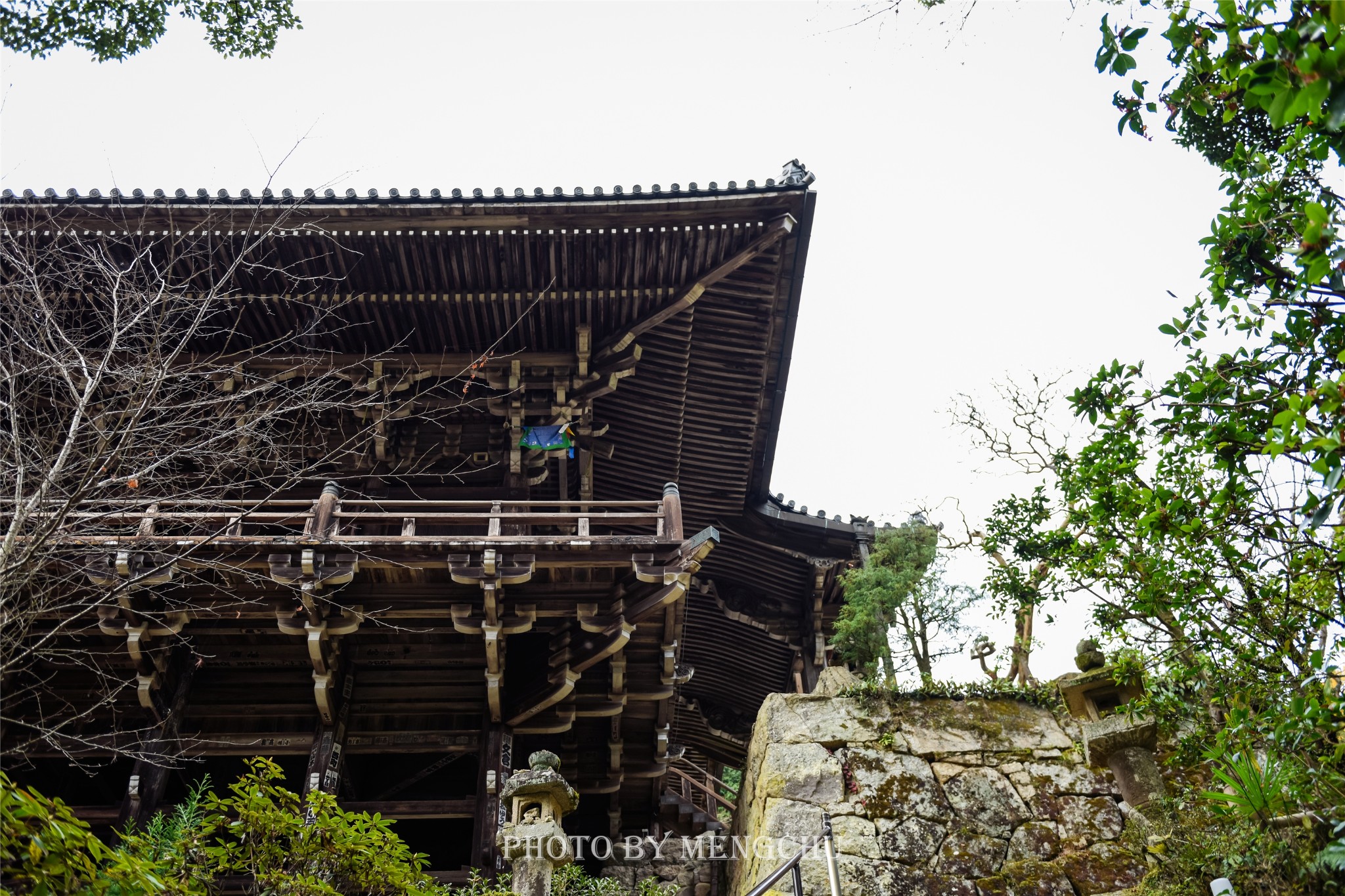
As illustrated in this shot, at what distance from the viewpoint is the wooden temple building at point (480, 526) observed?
9.93m

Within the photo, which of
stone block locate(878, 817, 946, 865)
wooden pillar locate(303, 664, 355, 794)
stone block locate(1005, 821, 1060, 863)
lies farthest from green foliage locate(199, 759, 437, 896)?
stone block locate(1005, 821, 1060, 863)

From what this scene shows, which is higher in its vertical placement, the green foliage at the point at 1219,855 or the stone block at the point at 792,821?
the stone block at the point at 792,821

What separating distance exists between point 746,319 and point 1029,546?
17.6 feet

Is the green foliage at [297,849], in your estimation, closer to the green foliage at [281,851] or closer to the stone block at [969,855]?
the green foliage at [281,851]

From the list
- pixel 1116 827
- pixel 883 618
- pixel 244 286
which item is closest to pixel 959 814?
pixel 1116 827

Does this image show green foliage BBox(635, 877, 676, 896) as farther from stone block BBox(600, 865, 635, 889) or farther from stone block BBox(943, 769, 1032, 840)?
stone block BBox(943, 769, 1032, 840)

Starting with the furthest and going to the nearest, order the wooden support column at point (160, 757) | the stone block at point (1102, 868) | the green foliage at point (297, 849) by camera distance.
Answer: the wooden support column at point (160, 757), the stone block at point (1102, 868), the green foliage at point (297, 849)

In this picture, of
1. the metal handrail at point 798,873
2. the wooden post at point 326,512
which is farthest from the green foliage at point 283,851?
the wooden post at point 326,512

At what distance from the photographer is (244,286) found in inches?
456

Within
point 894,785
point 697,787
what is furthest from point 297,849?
point 697,787

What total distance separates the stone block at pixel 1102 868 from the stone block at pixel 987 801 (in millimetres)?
497

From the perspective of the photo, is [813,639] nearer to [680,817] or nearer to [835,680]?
[680,817]

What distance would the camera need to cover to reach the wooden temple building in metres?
9.93

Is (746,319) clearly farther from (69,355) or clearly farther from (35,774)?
(35,774)
